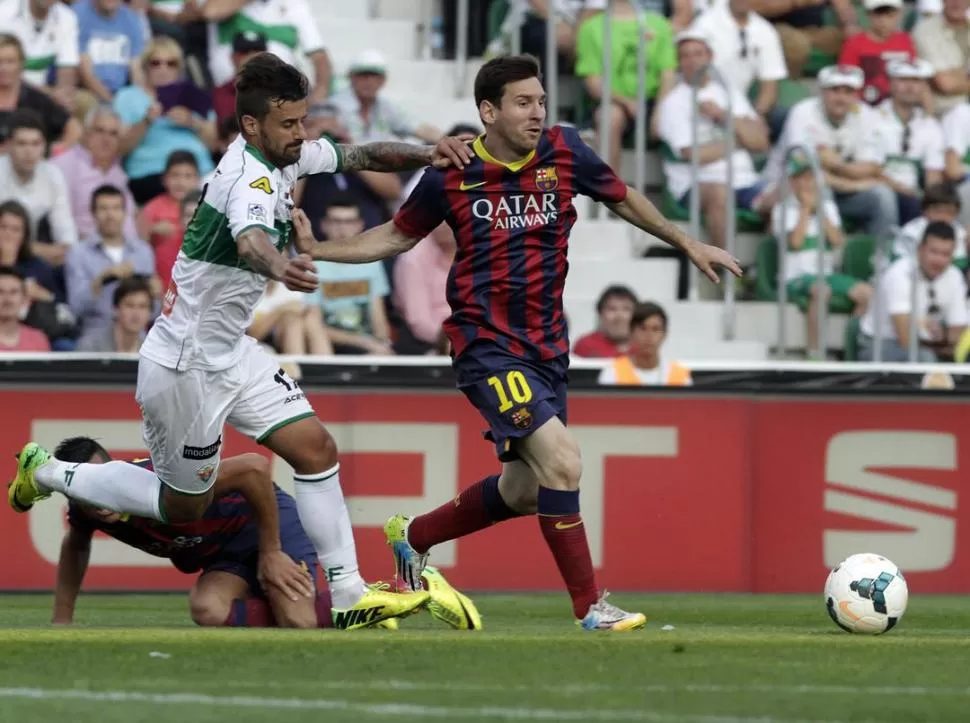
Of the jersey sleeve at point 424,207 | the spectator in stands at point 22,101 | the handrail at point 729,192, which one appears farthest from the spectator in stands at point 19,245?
the jersey sleeve at point 424,207

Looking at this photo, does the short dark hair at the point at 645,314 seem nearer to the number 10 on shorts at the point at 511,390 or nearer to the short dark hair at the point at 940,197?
the short dark hair at the point at 940,197

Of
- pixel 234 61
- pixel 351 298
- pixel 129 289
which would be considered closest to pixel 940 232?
pixel 351 298

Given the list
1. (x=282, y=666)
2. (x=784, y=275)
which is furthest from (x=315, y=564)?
(x=784, y=275)

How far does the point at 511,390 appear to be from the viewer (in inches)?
307

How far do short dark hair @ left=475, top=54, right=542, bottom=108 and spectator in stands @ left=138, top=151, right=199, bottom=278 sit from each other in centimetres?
573

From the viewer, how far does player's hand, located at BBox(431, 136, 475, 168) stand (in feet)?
26.2

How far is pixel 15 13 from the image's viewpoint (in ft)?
47.2

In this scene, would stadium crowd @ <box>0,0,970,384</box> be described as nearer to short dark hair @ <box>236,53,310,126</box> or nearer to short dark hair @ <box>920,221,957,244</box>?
short dark hair @ <box>920,221,957,244</box>

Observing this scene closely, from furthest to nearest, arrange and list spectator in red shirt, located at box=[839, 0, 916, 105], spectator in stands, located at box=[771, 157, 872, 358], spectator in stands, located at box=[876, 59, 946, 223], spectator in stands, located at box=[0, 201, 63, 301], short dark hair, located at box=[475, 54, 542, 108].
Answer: spectator in red shirt, located at box=[839, 0, 916, 105]
spectator in stands, located at box=[876, 59, 946, 223]
spectator in stands, located at box=[771, 157, 872, 358]
spectator in stands, located at box=[0, 201, 63, 301]
short dark hair, located at box=[475, 54, 542, 108]

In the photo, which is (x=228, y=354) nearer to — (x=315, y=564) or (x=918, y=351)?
(x=315, y=564)

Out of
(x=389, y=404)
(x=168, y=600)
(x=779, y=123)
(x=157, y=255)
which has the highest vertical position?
(x=779, y=123)

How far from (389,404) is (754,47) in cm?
562

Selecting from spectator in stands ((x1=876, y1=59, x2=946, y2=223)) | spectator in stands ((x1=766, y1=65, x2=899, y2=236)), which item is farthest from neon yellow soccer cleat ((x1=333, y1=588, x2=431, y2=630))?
spectator in stands ((x1=876, y1=59, x2=946, y2=223))

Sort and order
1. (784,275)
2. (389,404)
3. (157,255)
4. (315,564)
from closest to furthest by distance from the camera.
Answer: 1. (315,564)
2. (389,404)
3. (157,255)
4. (784,275)
